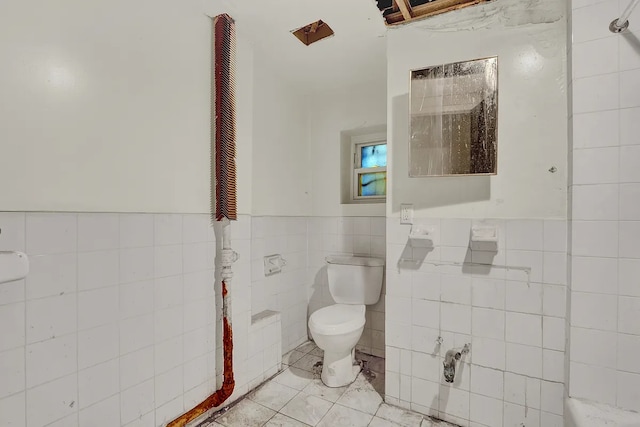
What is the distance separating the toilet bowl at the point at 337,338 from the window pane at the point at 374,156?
1.29 meters

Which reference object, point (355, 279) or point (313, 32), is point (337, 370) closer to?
point (355, 279)

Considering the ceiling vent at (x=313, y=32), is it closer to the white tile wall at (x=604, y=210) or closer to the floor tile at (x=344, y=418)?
the white tile wall at (x=604, y=210)

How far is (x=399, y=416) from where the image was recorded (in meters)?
1.73

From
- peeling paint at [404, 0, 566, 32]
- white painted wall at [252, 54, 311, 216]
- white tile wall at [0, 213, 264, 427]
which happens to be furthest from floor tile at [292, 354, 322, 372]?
peeling paint at [404, 0, 566, 32]

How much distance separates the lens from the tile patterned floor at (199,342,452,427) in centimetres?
167

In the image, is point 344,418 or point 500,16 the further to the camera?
point 344,418

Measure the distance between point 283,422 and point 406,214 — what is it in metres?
1.35

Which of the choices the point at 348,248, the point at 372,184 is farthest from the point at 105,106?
the point at 372,184

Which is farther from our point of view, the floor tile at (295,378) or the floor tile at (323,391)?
the floor tile at (295,378)

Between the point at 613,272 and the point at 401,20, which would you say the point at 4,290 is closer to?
the point at 401,20

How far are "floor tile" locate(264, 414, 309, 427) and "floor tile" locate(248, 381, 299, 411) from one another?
0.09m

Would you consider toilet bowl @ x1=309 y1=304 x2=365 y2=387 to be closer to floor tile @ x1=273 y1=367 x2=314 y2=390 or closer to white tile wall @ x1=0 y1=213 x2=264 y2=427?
floor tile @ x1=273 y1=367 x2=314 y2=390

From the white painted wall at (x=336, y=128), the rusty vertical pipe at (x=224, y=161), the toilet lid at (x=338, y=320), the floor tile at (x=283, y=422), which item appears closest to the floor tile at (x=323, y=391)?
the floor tile at (x=283, y=422)

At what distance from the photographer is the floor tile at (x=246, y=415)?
165 centimetres
